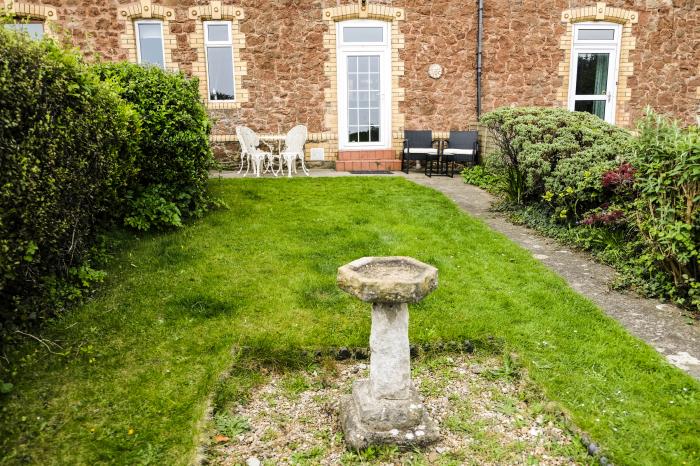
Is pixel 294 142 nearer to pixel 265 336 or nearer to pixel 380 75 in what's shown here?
pixel 380 75

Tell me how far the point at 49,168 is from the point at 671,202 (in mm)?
5098

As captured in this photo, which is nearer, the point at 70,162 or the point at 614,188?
the point at 70,162

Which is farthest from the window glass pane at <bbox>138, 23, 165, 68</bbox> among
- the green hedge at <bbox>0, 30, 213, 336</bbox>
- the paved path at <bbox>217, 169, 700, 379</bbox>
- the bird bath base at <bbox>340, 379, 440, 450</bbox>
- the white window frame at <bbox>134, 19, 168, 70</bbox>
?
the bird bath base at <bbox>340, 379, 440, 450</bbox>

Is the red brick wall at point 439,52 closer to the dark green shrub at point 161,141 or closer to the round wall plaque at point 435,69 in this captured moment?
the round wall plaque at point 435,69

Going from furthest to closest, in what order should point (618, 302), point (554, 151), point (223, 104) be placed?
point (223, 104)
point (554, 151)
point (618, 302)

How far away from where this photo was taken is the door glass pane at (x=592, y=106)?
503 inches

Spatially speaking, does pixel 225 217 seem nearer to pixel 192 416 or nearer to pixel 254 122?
pixel 192 416

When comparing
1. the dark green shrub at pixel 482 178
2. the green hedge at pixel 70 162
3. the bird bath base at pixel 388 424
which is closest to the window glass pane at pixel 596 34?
the dark green shrub at pixel 482 178

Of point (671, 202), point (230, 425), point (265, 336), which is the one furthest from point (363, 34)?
point (230, 425)

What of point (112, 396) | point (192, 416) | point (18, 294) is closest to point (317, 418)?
point (192, 416)

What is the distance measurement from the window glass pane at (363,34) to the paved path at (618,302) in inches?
232

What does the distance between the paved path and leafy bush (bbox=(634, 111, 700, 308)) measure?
0.30m

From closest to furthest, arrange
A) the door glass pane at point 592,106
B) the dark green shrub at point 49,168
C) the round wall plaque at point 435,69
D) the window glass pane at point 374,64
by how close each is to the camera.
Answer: the dark green shrub at point 49,168
the round wall plaque at point 435,69
the window glass pane at point 374,64
the door glass pane at point 592,106

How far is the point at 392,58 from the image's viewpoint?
11742 millimetres
